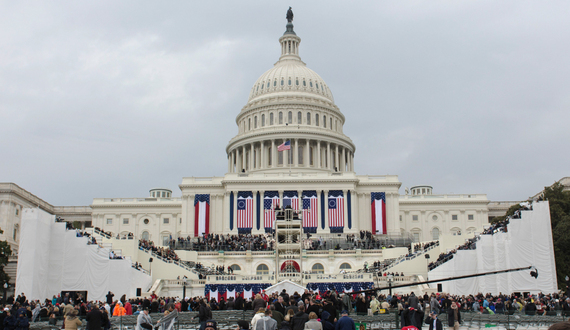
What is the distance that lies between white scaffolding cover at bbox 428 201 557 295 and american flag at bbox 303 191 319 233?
40.1m

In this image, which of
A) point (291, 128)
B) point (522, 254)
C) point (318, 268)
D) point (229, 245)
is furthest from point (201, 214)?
point (522, 254)

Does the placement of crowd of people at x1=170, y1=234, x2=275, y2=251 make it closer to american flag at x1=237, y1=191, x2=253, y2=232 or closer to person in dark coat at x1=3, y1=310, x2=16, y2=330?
american flag at x1=237, y1=191, x2=253, y2=232

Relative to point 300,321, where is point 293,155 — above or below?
above

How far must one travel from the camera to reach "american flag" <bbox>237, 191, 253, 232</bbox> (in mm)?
87938

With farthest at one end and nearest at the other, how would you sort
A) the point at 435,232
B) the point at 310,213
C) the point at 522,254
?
the point at 435,232 < the point at 310,213 < the point at 522,254

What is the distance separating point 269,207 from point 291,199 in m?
3.48

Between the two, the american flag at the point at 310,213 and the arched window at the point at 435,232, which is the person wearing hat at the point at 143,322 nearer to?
the american flag at the point at 310,213

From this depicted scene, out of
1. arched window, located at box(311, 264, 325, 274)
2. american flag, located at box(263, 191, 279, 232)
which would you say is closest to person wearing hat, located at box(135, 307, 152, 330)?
arched window, located at box(311, 264, 325, 274)

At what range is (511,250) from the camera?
45.0 m

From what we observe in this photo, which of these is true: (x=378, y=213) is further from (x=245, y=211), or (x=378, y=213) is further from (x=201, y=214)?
(x=201, y=214)

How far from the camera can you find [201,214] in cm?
9025

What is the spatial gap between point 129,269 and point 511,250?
3070cm

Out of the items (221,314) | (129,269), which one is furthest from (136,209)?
(221,314)

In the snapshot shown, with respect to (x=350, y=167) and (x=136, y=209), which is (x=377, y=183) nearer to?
→ (x=350, y=167)
